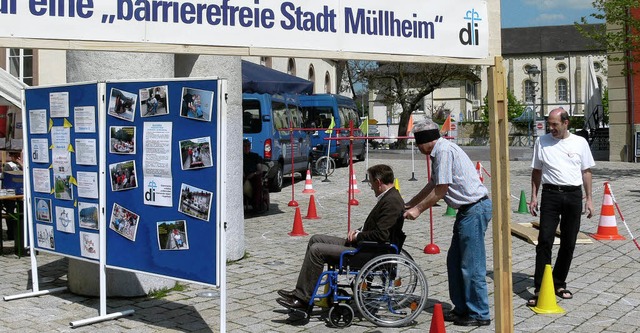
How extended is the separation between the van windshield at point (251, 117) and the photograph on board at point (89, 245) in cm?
1185

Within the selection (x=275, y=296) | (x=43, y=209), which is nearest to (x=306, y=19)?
(x=275, y=296)

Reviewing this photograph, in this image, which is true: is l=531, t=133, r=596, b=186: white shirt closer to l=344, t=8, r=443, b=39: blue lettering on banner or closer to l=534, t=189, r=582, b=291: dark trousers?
l=534, t=189, r=582, b=291: dark trousers

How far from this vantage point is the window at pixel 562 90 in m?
105

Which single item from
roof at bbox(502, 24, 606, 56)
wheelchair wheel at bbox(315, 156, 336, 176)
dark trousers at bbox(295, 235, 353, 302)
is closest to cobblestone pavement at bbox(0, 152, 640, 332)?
dark trousers at bbox(295, 235, 353, 302)

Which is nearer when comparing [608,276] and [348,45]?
[348,45]

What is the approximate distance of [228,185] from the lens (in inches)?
363

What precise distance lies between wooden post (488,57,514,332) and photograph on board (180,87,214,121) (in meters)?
2.16

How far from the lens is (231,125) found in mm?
9336

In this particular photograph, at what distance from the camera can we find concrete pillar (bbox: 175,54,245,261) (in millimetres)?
9039

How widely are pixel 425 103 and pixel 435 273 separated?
263 ft

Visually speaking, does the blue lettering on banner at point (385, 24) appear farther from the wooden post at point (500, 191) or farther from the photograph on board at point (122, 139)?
the photograph on board at point (122, 139)

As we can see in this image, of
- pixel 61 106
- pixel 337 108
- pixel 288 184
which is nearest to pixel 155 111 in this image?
pixel 61 106

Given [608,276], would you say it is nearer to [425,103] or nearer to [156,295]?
[156,295]

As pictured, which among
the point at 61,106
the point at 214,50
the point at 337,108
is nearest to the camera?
the point at 214,50
